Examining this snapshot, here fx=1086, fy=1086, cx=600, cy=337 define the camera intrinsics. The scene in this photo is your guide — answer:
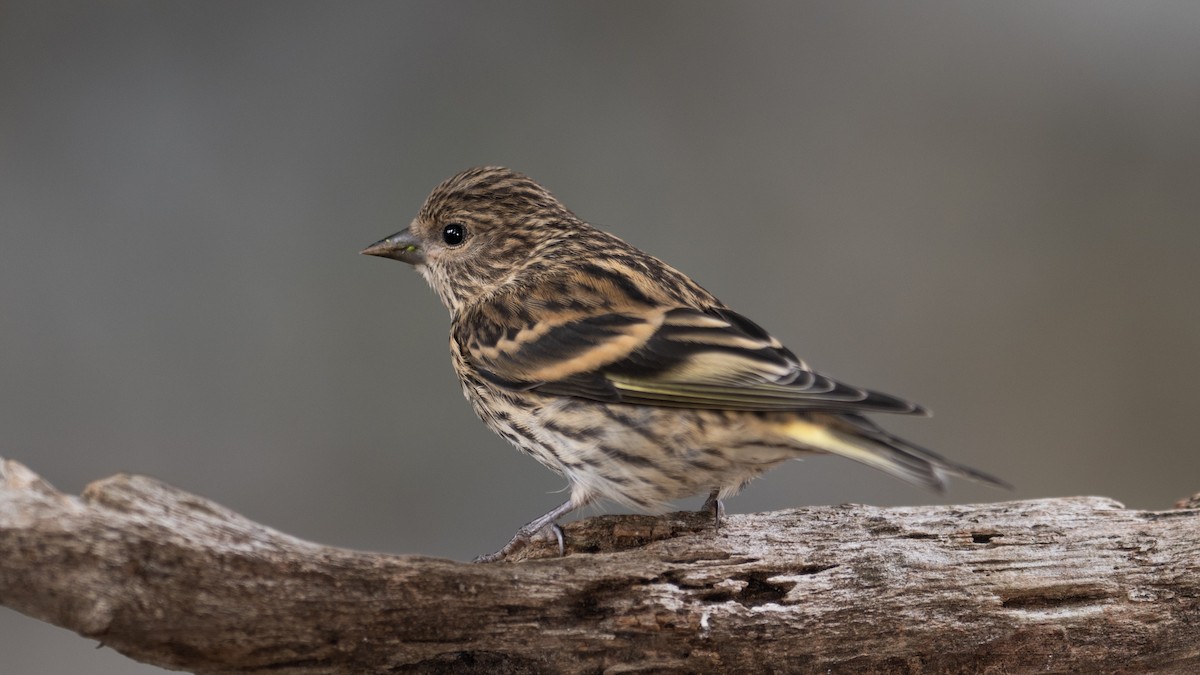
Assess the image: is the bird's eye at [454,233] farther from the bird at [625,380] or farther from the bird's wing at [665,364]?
the bird's wing at [665,364]

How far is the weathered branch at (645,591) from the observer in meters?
2.44

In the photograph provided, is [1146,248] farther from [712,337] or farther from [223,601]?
[223,601]

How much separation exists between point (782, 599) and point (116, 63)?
5007 millimetres

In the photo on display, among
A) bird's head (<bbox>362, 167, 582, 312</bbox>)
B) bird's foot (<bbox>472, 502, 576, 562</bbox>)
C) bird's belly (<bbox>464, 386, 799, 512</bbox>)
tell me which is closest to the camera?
bird's belly (<bbox>464, 386, 799, 512</bbox>)

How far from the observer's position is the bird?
2.93 meters

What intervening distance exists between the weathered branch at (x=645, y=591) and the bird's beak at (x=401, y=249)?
139 centimetres

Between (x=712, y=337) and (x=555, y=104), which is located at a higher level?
(x=555, y=104)

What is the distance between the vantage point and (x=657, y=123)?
6723 mm

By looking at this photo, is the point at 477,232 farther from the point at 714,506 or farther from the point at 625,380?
the point at 714,506

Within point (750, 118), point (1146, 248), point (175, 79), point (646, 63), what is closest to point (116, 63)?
point (175, 79)

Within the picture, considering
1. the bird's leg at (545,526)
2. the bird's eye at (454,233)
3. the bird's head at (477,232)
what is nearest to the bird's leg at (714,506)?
the bird's leg at (545,526)

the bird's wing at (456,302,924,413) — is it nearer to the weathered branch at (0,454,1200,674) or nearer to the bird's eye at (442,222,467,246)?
the weathered branch at (0,454,1200,674)

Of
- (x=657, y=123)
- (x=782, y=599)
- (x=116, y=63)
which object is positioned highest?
(x=657, y=123)

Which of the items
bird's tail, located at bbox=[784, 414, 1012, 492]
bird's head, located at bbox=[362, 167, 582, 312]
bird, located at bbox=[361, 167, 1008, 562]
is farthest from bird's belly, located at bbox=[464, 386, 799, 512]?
bird's head, located at bbox=[362, 167, 582, 312]
